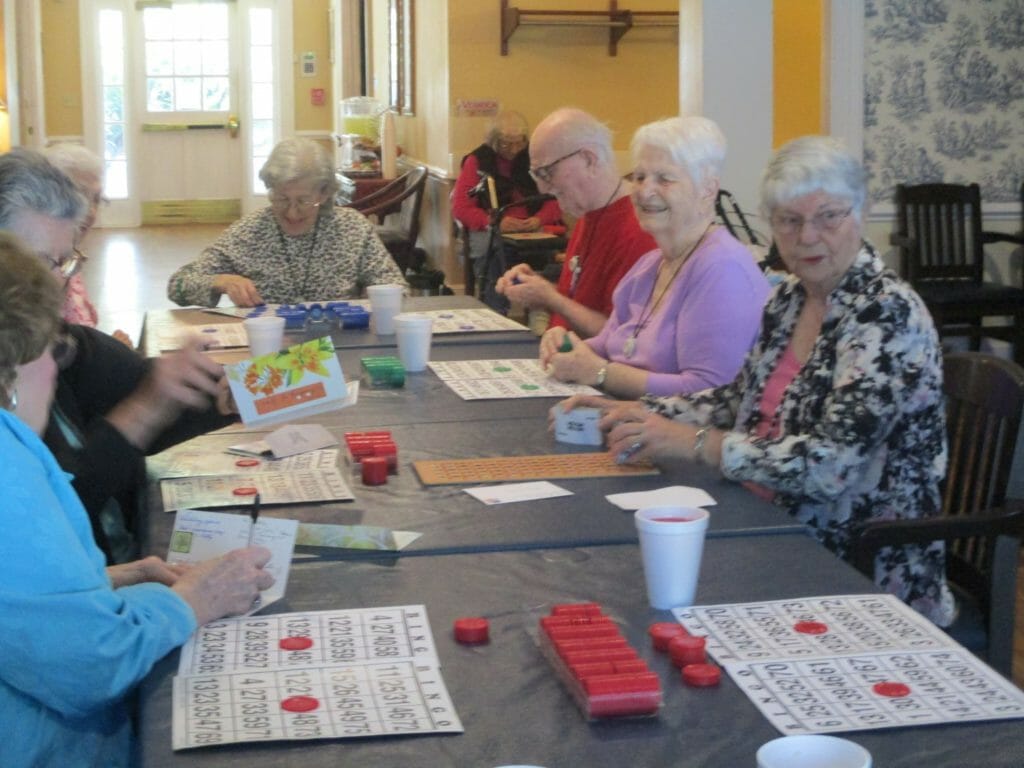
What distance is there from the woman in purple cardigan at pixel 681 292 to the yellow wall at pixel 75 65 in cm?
1327

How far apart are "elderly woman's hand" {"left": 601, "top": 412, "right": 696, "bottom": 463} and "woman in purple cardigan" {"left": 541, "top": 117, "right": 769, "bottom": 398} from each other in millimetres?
720

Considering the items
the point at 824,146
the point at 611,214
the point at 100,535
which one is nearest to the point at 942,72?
the point at 611,214

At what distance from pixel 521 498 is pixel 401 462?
1.18 feet

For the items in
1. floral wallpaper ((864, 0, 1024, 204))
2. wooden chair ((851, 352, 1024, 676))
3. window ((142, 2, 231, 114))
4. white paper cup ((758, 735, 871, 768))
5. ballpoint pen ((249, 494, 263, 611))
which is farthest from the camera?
window ((142, 2, 231, 114))

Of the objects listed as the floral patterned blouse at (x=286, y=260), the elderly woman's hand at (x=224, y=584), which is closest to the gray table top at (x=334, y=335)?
the floral patterned blouse at (x=286, y=260)

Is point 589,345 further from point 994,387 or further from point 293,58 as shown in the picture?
point 293,58

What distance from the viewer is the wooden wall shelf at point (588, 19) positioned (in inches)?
342

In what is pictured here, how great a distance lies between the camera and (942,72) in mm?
6258

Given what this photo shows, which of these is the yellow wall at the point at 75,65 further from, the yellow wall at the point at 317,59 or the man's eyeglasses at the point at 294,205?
the man's eyeglasses at the point at 294,205

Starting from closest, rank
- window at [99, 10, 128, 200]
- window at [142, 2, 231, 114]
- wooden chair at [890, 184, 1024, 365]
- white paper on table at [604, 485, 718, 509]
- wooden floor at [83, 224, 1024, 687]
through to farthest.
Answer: white paper on table at [604, 485, 718, 509] < wooden chair at [890, 184, 1024, 365] < wooden floor at [83, 224, 1024, 687] < window at [99, 10, 128, 200] < window at [142, 2, 231, 114]

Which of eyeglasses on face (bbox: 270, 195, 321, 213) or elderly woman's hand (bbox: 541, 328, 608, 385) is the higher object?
eyeglasses on face (bbox: 270, 195, 321, 213)

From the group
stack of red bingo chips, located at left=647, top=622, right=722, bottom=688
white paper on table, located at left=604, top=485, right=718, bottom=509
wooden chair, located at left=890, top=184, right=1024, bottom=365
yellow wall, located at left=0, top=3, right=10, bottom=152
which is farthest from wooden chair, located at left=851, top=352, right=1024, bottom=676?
yellow wall, located at left=0, top=3, right=10, bottom=152

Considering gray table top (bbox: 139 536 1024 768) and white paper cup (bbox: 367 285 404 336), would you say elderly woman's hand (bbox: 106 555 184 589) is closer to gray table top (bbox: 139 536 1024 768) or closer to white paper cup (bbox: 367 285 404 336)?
gray table top (bbox: 139 536 1024 768)

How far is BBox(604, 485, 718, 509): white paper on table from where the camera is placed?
7.16 ft
